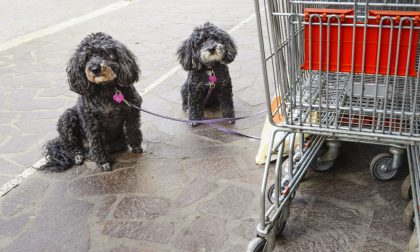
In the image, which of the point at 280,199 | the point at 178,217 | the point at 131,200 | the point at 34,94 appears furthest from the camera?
the point at 34,94

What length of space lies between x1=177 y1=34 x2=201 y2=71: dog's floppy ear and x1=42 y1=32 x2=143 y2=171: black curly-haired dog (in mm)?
655

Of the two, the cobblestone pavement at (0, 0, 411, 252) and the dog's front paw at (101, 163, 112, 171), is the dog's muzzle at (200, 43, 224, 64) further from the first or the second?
the dog's front paw at (101, 163, 112, 171)

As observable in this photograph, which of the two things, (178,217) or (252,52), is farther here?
(252,52)

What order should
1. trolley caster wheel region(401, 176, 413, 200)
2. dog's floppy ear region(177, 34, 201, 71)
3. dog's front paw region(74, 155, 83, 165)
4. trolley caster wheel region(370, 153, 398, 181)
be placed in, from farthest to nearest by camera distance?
dog's floppy ear region(177, 34, 201, 71) → dog's front paw region(74, 155, 83, 165) → trolley caster wheel region(370, 153, 398, 181) → trolley caster wheel region(401, 176, 413, 200)

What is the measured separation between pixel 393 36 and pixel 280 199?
3.74 ft

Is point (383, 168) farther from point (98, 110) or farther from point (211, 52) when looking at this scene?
point (98, 110)

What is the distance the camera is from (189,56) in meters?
4.30

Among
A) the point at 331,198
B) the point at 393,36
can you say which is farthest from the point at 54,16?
the point at 393,36

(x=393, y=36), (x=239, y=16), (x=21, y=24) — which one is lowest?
(x=239, y=16)

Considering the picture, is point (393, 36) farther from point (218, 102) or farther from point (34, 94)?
point (34, 94)

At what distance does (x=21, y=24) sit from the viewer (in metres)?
9.48

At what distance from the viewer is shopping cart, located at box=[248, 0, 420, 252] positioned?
2020 millimetres

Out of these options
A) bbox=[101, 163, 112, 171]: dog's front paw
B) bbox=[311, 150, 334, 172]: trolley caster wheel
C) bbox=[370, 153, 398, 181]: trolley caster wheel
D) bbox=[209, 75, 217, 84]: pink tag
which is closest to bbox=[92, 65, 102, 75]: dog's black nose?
bbox=[101, 163, 112, 171]: dog's front paw

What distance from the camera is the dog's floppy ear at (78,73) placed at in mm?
3617
